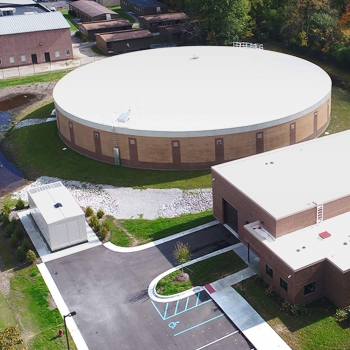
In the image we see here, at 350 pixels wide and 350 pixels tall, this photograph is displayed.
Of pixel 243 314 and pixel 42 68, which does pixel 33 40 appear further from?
pixel 243 314

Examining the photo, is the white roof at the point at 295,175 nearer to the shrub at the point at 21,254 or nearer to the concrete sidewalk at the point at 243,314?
the concrete sidewalk at the point at 243,314

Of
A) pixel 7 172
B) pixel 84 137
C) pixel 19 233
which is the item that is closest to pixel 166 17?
pixel 84 137

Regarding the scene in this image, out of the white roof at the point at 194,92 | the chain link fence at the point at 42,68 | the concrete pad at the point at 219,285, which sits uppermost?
the white roof at the point at 194,92

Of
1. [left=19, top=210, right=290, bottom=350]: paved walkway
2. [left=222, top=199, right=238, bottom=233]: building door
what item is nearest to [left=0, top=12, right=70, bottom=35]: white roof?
[left=19, top=210, right=290, bottom=350]: paved walkway

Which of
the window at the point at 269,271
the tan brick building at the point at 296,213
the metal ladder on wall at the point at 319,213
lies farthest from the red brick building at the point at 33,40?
the window at the point at 269,271

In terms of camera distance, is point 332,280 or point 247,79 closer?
point 332,280

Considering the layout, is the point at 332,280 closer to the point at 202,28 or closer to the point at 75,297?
the point at 75,297

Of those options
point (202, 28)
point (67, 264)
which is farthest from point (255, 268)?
point (202, 28)
